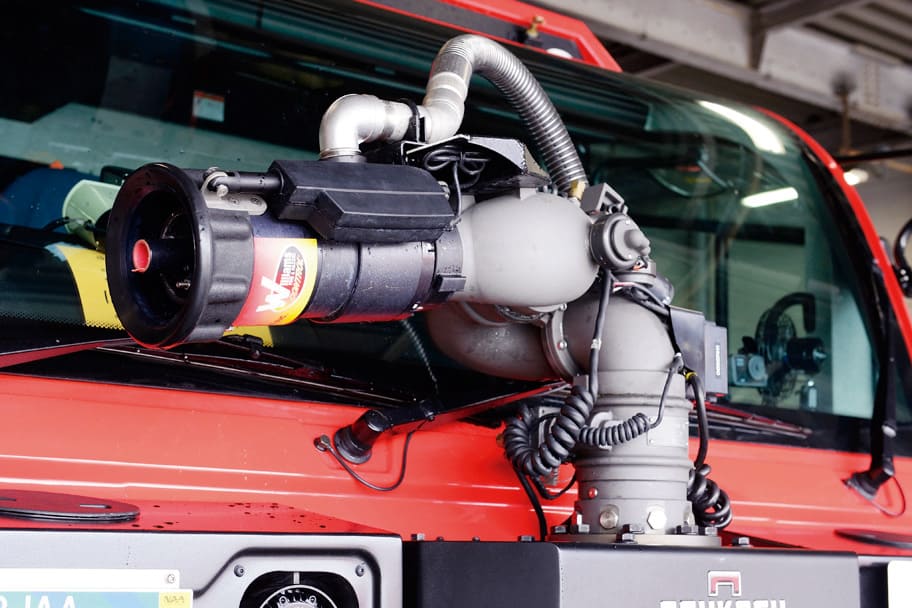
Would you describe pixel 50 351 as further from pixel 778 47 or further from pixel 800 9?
pixel 778 47

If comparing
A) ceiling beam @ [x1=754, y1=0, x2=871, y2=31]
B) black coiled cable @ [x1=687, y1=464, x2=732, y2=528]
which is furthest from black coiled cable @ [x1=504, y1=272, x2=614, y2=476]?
ceiling beam @ [x1=754, y1=0, x2=871, y2=31]

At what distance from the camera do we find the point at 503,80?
1.72 meters

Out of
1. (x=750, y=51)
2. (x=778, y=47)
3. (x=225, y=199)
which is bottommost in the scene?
(x=225, y=199)

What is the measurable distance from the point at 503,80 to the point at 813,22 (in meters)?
6.48

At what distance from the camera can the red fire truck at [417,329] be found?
1207 mm

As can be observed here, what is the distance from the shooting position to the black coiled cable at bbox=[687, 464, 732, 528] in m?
1.68

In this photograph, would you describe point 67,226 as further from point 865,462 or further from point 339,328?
point 865,462

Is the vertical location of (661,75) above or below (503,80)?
above

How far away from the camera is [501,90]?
1.76 m

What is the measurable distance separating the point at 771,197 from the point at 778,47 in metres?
5.26

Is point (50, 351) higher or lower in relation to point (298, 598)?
higher

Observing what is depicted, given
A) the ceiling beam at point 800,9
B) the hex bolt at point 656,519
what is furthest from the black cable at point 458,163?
the ceiling beam at point 800,9

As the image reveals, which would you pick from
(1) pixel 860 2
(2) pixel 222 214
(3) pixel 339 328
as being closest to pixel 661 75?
(1) pixel 860 2

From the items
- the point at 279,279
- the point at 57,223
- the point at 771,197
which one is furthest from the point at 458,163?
the point at 771,197
